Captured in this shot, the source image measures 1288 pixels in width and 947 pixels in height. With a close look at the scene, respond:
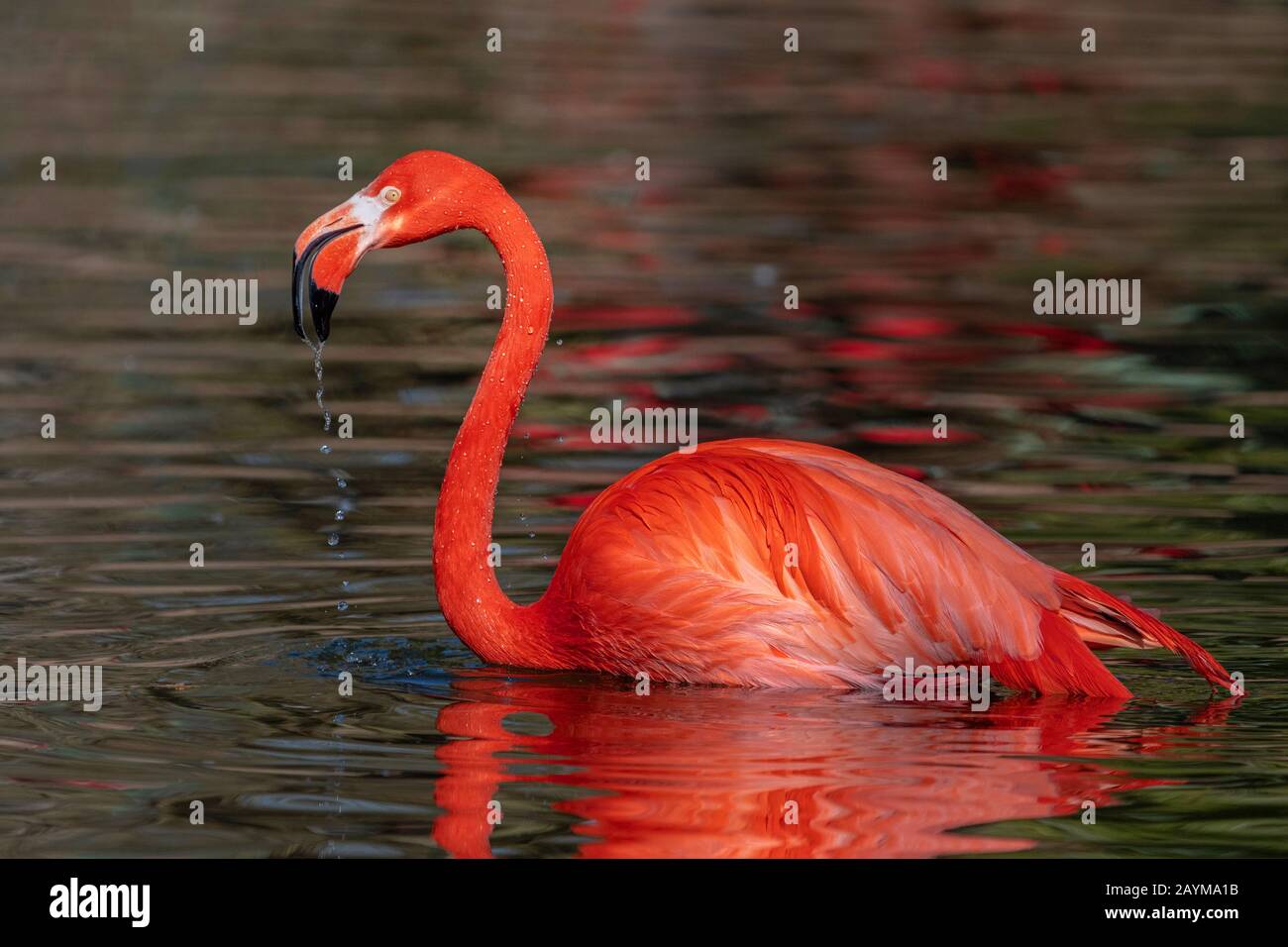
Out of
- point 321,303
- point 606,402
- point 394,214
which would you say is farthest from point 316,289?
point 606,402

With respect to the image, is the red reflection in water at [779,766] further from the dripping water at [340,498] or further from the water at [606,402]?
the dripping water at [340,498]

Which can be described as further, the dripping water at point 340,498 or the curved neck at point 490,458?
the dripping water at point 340,498

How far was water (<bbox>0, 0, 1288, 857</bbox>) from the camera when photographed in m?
5.50

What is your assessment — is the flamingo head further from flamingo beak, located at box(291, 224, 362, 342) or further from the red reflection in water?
the red reflection in water

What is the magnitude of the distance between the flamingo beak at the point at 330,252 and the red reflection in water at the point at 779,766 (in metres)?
1.20

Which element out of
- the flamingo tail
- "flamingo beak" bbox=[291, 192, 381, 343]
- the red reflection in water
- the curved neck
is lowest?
the red reflection in water

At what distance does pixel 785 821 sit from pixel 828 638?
117 centimetres

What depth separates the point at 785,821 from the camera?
206 inches

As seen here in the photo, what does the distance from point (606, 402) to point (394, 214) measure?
131 inches

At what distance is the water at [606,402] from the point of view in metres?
5.50

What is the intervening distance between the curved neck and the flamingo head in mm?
53

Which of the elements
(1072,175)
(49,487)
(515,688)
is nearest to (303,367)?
(49,487)

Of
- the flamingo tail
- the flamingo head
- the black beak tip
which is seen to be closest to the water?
the flamingo tail

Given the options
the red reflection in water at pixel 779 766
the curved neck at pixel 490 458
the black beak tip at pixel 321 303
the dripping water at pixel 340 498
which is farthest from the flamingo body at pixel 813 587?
the dripping water at pixel 340 498
